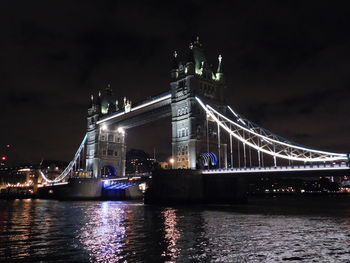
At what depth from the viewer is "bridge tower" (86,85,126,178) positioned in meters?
84.6

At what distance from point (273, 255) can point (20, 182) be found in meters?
143

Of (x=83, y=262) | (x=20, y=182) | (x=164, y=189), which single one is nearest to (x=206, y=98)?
(x=164, y=189)

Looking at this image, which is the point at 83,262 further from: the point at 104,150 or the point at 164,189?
the point at 104,150

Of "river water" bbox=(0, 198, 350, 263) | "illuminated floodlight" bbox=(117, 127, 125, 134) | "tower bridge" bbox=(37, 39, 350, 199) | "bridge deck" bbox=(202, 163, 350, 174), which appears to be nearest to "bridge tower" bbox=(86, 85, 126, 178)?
"illuminated floodlight" bbox=(117, 127, 125, 134)

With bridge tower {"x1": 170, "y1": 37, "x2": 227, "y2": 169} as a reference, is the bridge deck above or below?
below

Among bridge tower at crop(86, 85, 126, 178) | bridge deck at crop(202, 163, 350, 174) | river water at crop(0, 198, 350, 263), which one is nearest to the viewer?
river water at crop(0, 198, 350, 263)

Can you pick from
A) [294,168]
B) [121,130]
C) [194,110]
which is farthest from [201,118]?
[121,130]

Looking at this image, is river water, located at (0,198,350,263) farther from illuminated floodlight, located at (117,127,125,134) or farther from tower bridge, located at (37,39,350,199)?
illuminated floodlight, located at (117,127,125,134)

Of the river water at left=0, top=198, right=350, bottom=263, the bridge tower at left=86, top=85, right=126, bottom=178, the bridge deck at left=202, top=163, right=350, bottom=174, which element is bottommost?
the river water at left=0, top=198, right=350, bottom=263

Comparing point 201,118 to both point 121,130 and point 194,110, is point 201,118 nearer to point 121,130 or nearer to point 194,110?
point 194,110

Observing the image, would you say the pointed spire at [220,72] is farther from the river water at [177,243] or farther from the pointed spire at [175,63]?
the river water at [177,243]

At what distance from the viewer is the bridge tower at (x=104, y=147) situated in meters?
84.6

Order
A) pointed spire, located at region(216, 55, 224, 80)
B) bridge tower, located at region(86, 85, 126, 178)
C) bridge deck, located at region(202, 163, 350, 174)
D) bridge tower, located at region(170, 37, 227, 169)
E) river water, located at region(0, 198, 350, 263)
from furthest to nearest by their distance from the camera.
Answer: bridge tower, located at region(86, 85, 126, 178)
pointed spire, located at region(216, 55, 224, 80)
bridge tower, located at region(170, 37, 227, 169)
bridge deck, located at region(202, 163, 350, 174)
river water, located at region(0, 198, 350, 263)

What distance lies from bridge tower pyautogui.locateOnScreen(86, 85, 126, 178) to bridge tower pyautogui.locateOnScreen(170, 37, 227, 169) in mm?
30336
